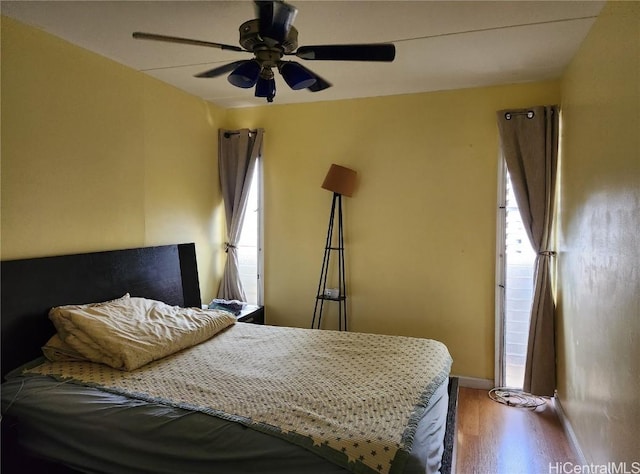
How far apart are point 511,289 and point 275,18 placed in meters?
2.82

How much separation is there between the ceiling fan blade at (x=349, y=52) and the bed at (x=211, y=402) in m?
1.55

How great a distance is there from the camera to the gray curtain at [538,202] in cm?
321

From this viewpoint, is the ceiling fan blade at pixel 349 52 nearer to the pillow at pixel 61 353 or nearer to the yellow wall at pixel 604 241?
the yellow wall at pixel 604 241

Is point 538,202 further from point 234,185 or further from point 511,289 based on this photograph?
point 234,185

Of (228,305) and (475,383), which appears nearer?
(475,383)

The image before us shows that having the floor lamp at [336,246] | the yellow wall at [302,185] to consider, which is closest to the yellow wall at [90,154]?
the yellow wall at [302,185]

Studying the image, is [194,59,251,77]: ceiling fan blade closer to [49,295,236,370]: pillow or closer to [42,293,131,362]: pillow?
[49,295,236,370]: pillow

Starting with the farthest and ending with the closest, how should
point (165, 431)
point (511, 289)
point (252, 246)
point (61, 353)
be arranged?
1. point (252, 246)
2. point (511, 289)
3. point (61, 353)
4. point (165, 431)

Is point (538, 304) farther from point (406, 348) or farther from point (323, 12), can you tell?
point (323, 12)

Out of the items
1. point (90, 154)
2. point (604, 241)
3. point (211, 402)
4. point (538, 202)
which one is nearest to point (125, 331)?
point (211, 402)

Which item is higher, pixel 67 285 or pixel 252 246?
pixel 252 246

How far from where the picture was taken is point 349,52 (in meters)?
1.96

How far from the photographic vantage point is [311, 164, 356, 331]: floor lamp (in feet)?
12.2

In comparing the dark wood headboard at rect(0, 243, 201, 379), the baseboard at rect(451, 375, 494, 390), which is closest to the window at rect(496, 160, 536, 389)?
the baseboard at rect(451, 375, 494, 390)
